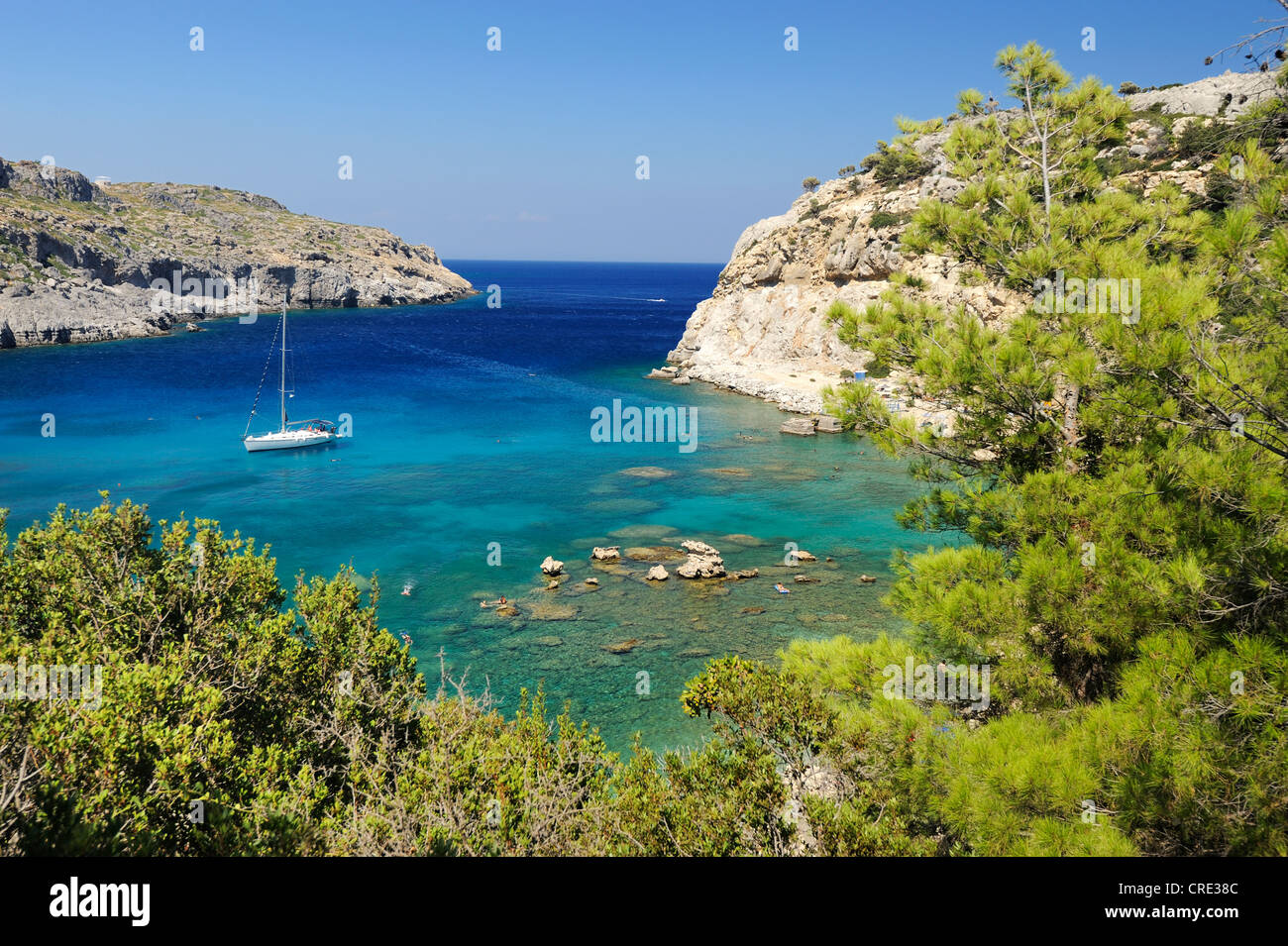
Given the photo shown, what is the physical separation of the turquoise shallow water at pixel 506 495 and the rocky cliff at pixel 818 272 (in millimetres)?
5229

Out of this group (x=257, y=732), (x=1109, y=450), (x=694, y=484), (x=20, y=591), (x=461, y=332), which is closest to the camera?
(x=1109, y=450)

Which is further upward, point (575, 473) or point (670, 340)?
point (670, 340)

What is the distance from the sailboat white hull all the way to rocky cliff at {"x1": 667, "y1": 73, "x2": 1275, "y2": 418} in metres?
31.8

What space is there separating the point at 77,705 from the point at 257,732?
273 centimetres

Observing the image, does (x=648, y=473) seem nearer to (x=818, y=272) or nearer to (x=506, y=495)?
(x=506, y=495)

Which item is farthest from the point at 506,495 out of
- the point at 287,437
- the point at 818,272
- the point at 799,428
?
the point at 818,272

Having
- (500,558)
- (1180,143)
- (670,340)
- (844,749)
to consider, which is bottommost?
(500,558)

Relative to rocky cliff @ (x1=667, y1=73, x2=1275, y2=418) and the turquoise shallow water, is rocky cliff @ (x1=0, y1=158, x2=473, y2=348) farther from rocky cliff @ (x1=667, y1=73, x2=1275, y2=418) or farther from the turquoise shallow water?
rocky cliff @ (x1=667, y1=73, x2=1275, y2=418)

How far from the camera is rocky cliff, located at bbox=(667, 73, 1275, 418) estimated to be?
4869 centimetres

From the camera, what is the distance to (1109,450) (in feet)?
28.8

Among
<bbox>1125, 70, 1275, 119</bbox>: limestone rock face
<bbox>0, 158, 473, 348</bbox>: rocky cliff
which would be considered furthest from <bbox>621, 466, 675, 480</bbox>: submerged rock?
<bbox>0, 158, 473, 348</bbox>: rocky cliff

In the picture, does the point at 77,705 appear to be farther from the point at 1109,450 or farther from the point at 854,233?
the point at 854,233

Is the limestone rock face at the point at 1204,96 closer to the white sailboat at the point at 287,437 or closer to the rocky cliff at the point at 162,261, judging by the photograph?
the white sailboat at the point at 287,437

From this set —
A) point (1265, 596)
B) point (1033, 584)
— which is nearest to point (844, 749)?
point (1033, 584)
